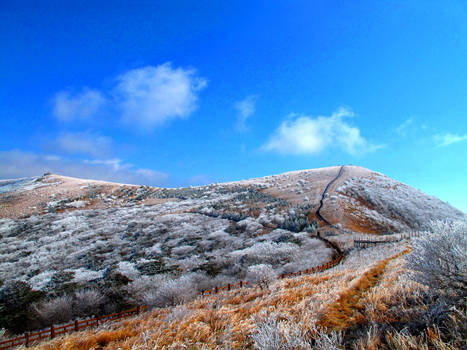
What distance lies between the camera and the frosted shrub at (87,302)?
13863mm

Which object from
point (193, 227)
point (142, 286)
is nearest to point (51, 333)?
point (142, 286)

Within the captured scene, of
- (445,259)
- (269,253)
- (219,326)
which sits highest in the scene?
(445,259)

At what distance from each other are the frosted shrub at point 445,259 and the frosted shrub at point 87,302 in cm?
1690

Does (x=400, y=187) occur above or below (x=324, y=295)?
above

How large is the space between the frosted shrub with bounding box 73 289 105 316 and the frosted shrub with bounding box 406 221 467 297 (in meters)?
16.9

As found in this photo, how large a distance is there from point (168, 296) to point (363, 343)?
1092 centimetres

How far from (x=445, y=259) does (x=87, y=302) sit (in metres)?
17.9

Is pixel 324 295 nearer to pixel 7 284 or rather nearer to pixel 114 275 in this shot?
pixel 114 275

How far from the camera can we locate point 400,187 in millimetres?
57156

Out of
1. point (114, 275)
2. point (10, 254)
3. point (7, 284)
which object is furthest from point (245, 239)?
point (10, 254)

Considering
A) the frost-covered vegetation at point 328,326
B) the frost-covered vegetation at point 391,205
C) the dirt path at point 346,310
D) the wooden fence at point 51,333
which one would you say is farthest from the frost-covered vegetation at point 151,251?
the frost-covered vegetation at point 391,205

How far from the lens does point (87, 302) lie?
14.3 m

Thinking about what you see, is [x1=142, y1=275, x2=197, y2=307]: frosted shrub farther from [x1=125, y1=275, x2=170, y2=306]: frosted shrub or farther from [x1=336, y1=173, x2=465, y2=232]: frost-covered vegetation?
[x1=336, y1=173, x2=465, y2=232]: frost-covered vegetation

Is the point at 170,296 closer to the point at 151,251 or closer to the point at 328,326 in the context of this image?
the point at 328,326
